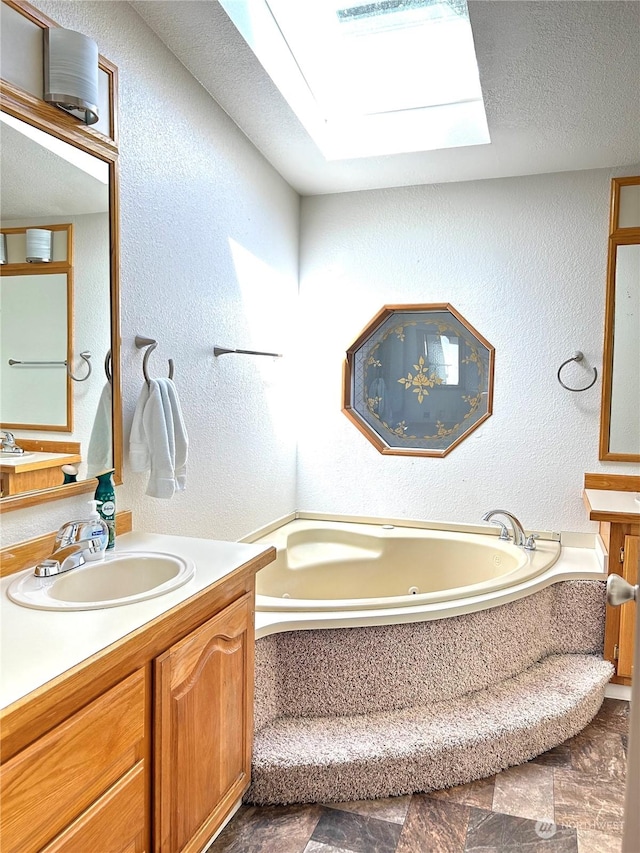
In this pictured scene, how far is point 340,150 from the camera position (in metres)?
2.96

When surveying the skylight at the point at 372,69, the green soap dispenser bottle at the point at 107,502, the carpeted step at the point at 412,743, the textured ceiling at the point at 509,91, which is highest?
the skylight at the point at 372,69

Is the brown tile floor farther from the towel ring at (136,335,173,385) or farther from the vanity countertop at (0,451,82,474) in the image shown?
the towel ring at (136,335,173,385)

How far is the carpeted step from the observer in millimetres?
1964

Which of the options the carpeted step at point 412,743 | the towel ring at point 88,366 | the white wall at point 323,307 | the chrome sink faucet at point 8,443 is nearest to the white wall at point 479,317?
the white wall at point 323,307

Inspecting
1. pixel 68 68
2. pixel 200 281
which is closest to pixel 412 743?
pixel 200 281

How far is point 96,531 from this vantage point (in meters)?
1.70

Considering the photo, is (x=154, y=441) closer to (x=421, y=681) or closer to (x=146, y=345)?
(x=146, y=345)

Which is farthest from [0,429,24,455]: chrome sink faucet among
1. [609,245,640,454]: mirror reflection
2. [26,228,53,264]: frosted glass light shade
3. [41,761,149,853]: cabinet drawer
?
[609,245,640,454]: mirror reflection

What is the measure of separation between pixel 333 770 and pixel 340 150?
2604mm

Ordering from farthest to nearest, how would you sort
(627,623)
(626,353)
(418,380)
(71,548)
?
(418,380)
(626,353)
(627,623)
(71,548)

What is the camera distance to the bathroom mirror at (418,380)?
334cm

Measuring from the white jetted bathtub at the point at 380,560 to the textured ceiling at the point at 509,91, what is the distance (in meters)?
1.86

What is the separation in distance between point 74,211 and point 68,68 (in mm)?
358

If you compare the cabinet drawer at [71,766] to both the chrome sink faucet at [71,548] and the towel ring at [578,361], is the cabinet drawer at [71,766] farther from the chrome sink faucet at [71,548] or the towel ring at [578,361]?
the towel ring at [578,361]
